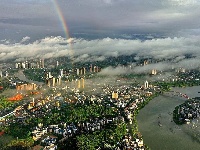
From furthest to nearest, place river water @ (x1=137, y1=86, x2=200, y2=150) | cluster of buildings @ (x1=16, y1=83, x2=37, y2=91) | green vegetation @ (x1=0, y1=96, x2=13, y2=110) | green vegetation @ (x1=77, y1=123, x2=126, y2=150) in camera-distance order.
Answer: cluster of buildings @ (x1=16, y1=83, x2=37, y2=91)
green vegetation @ (x1=0, y1=96, x2=13, y2=110)
river water @ (x1=137, y1=86, x2=200, y2=150)
green vegetation @ (x1=77, y1=123, x2=126, y2=150)

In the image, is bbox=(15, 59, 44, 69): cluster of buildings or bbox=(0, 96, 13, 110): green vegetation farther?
bbox=(15, 59, 44, 69): cluster of buildings

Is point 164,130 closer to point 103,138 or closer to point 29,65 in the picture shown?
point 103,138

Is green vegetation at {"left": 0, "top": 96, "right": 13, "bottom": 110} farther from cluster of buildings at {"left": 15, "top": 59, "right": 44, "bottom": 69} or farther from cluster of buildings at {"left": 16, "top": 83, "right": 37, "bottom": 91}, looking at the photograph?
cluster of buildings at {"left": 15, "top": 59, "right": 44, "bottom": 69}

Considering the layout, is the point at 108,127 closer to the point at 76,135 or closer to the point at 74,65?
the point at 76,135

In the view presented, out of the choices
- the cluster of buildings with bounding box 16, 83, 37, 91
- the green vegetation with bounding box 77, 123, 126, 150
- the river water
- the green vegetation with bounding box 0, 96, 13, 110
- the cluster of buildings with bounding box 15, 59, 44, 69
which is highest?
the cluster of buildings with bounding box 15, 59, 44, 69

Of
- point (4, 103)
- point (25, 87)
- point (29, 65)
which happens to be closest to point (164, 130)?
point (4, 103)

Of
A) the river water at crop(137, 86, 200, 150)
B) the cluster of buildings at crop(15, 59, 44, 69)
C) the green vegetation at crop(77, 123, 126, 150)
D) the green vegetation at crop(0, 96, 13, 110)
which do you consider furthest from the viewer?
the cluster of buildings at crop(15, 59, 44, 69)

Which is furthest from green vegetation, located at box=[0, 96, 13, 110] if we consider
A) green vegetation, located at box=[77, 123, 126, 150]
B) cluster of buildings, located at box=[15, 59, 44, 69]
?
cluster of buildings, located at box=[15, 59, 44, 69]

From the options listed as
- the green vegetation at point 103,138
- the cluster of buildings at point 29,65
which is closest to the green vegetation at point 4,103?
the green vegetation at point 103,138
